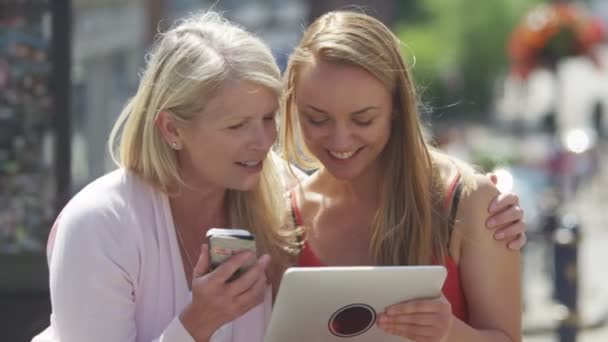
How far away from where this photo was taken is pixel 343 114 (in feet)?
9.36

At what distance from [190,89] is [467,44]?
1759 inches

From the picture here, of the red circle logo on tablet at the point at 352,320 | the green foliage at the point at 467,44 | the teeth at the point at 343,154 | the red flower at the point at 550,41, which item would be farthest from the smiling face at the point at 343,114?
the green foliage at the point at 467,44

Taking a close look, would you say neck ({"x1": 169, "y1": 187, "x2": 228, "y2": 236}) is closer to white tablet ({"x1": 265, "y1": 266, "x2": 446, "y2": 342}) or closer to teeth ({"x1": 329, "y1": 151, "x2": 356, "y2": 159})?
teeth ({"x1": 329, "y1": 151, "x2": 356, "y2": 159})

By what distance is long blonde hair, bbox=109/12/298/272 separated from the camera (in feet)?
8.95

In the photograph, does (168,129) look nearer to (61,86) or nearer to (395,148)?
(395,148)

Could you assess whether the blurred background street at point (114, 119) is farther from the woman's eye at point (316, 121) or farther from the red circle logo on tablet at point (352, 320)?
the red circle logo on tablet at point (352, 320)

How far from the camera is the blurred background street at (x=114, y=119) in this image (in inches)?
209

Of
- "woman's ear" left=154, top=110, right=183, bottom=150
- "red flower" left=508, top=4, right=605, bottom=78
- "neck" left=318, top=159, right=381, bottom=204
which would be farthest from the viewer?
"red flower" left=508, top=4, right=605, bottom=78

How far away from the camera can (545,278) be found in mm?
11758

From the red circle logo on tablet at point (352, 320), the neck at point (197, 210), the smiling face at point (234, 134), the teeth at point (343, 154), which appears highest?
the smiling face at point (234, 134)

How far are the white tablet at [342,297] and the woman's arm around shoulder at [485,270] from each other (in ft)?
0.94

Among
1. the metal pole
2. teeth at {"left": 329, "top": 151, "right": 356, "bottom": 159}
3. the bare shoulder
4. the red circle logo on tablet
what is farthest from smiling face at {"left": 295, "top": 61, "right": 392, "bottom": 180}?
the metal pole

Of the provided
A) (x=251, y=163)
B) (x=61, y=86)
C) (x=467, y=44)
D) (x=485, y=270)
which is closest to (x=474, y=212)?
(x=485, y=270)

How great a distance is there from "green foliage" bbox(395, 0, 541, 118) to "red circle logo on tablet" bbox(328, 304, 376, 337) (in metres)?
42.1
